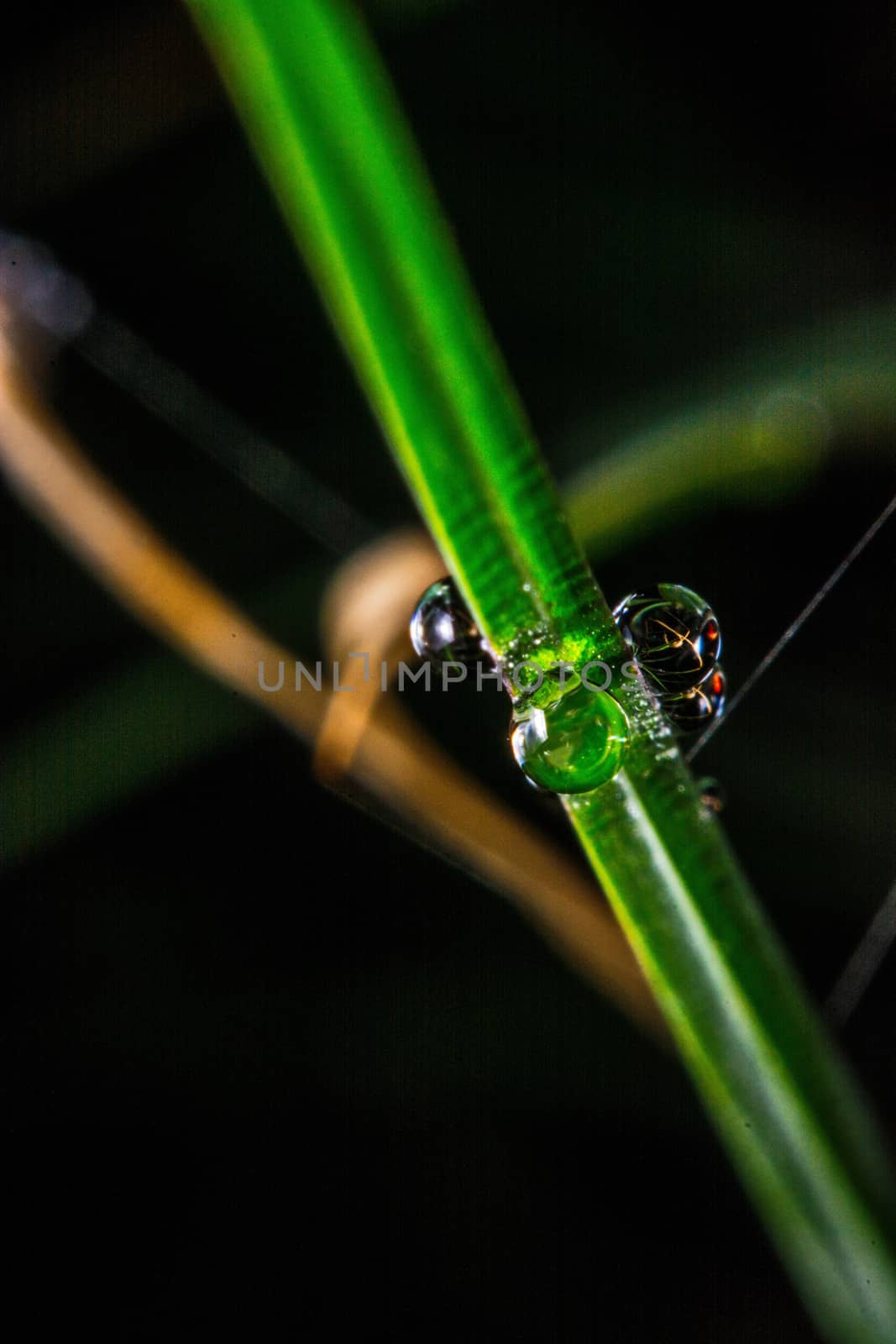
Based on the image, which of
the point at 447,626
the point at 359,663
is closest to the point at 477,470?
the point at 447,626

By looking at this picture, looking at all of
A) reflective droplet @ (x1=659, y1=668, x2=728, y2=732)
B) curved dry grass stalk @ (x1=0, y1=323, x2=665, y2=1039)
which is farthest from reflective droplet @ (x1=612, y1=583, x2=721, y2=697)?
curved dry grass stalk @ (x1=0, y1=323, x2=665, y2=1039)

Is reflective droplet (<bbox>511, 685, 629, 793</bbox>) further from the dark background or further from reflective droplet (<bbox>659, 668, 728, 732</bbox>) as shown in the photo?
the dark background

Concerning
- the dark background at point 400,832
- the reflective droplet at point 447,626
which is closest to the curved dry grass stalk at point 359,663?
the dark background at point 400,832

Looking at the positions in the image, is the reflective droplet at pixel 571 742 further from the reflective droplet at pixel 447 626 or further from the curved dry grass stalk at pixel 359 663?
the curved dry grass stalk at pixel 359 663

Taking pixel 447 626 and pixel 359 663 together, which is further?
pixel 359 663

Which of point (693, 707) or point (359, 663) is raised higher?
point (359, 663)

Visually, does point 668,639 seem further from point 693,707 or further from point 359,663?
point 359,663
